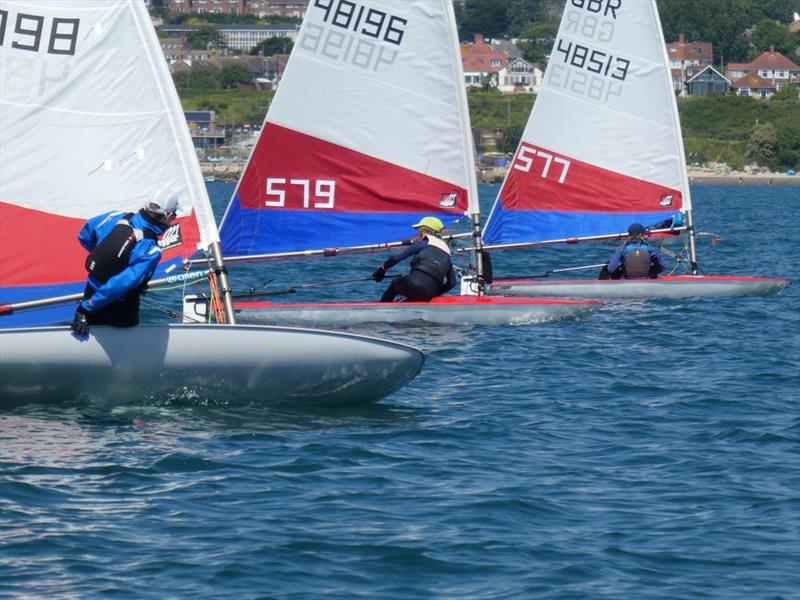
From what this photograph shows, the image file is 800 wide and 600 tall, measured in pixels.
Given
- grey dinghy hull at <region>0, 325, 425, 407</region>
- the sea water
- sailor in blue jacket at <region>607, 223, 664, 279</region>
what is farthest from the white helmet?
sailor in blue jacket at <region>607, 223, 664, 279</region>

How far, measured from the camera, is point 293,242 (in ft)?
60.1

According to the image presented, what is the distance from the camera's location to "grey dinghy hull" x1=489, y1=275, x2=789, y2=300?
2036 cm

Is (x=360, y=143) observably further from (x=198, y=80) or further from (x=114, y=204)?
(x=198, y=80)

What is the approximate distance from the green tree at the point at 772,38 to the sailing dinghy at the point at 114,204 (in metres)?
170

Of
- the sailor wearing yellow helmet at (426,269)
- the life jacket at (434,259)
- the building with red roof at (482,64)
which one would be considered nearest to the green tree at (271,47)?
the building with red roof at (482,64)

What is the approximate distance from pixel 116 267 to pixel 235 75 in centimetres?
14248

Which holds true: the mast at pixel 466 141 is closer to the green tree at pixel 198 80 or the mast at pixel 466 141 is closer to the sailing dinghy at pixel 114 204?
the sailing dinghy at pixel 114 204

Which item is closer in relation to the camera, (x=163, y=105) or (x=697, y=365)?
(x=163, y=105)

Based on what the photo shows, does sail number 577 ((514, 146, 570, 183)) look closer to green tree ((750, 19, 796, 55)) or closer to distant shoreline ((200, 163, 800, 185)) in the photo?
distant shoreline ((200, 163, 800, 185))

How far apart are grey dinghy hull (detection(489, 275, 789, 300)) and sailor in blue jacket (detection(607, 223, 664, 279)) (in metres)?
0.26

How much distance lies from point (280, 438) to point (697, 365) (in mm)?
5716

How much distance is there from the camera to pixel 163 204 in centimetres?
1170

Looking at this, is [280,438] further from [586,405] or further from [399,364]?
[586,405]

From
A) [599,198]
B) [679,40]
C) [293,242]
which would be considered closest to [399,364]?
[293,242]
